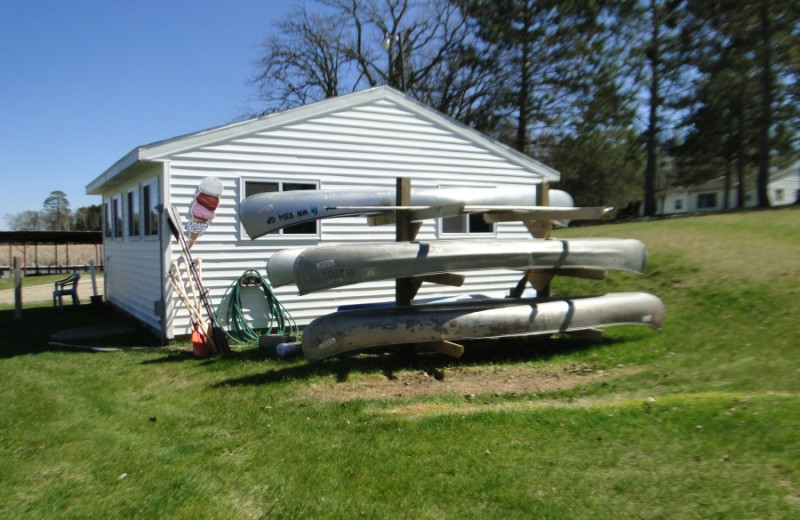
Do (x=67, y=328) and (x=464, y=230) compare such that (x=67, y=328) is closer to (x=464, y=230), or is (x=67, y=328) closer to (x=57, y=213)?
(x=464, y=230)

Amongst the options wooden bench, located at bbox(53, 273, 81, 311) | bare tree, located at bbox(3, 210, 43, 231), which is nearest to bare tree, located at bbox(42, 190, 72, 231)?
bare tree, located at bbox(3, 210, 43, 231)

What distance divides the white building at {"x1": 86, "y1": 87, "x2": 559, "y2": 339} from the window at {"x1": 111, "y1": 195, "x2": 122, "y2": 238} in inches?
27.2

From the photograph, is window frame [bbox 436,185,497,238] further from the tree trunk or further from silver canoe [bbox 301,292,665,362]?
the tree trunk

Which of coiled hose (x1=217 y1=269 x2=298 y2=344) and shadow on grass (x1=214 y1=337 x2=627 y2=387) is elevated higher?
coiled hose (x1=217 y1=269 x2=298 y2=344)

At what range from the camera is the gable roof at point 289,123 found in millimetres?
8969

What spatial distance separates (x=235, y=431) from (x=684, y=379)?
4.55 meters

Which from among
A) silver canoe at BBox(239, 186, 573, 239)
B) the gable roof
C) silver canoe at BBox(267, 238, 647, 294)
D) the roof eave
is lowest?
silver canoe at BBox(267, 238, 647, 294)

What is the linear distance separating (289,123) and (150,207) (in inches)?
111

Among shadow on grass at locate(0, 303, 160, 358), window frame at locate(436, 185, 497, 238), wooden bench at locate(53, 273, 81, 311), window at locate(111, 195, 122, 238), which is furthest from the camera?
wooden bench at locate(53, 273, 81, 311)

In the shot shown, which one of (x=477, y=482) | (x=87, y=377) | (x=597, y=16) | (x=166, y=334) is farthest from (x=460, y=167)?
(x=597, y=16)

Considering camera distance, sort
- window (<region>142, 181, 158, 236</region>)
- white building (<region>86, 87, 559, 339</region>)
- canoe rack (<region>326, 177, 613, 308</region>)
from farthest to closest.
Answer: window (<region>142, 181, 158, 236</region>) < white building (<region>86, 87, 559, 339</region>) < canoe rack (<region>326, 177, 613, 308</region>)

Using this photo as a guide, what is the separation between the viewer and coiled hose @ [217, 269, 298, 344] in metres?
9.33

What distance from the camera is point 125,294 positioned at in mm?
12531

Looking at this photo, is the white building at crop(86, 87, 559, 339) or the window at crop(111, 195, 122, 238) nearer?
the white building at crop(86, 87, 559, 339)
